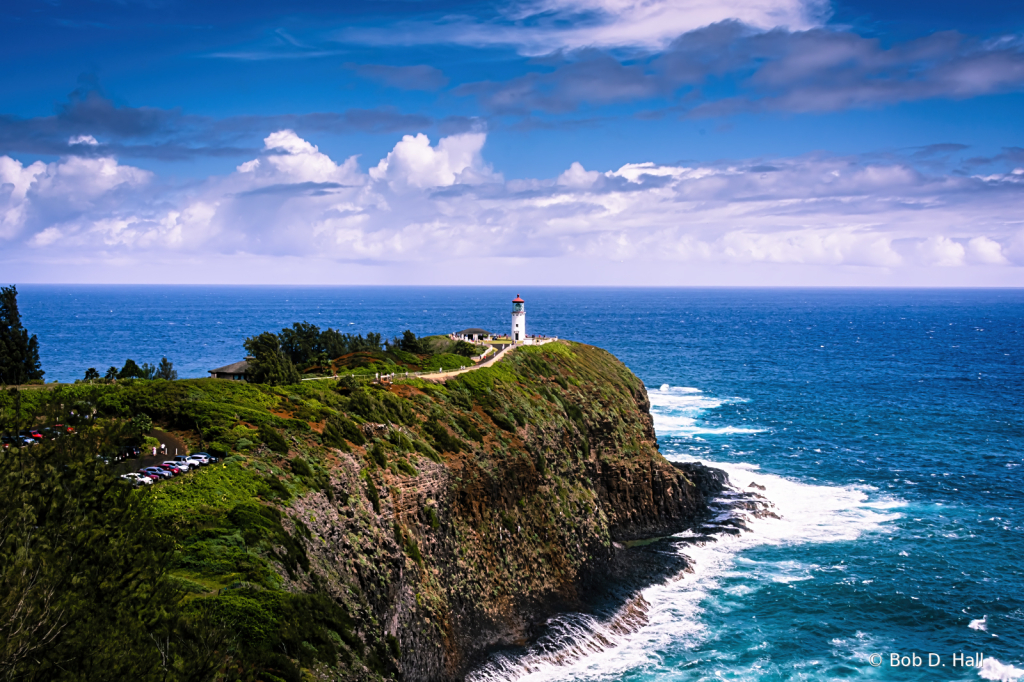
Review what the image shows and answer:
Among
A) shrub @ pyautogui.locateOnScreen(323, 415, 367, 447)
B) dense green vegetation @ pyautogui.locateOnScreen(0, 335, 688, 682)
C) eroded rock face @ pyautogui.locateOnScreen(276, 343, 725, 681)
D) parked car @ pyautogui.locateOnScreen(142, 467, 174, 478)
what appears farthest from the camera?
shrub @ pyautogui.locateOnScreen(323, 415, 367, 447)

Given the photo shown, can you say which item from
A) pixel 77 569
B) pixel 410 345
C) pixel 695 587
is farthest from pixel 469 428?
pixel 77 569

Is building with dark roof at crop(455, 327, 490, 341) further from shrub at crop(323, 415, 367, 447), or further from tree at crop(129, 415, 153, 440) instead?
tree at crop(129, 415, 153, 440)

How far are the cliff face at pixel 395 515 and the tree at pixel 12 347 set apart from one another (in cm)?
1500

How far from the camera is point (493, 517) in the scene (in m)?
42.6

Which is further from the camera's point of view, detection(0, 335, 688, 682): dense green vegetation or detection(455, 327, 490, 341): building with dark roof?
detection(455, 327, 490, 341): building with dark roof

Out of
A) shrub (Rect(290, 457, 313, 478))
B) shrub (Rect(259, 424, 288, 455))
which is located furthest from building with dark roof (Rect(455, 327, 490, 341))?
shrub (Rect(290, 457, 313, 478))

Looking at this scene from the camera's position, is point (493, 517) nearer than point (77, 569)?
No

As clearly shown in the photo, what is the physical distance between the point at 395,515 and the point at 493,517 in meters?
8.29

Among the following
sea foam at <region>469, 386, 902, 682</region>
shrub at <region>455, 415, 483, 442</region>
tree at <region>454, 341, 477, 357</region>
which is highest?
tree at <region>454, 341, 477, 357</region>

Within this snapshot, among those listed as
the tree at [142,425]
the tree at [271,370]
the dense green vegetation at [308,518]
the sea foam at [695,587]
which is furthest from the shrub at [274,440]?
the sea foam at [695,587]

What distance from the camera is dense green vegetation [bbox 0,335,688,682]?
61.7 ft

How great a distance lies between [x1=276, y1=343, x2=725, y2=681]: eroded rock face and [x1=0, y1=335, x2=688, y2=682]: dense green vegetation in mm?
140

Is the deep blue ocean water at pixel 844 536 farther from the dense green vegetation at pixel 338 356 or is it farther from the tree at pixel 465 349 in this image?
the dense green vegetation at pixel 338 356

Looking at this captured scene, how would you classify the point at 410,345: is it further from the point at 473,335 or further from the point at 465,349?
the point at 473,335
